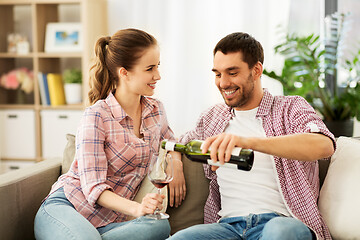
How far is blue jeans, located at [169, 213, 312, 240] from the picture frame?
8.96 ft

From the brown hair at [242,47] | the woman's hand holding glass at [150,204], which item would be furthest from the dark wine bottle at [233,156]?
the brown hair at [242,47]

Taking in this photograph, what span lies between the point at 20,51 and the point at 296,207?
10.7 feet

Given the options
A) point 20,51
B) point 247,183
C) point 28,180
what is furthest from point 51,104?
point 247,183

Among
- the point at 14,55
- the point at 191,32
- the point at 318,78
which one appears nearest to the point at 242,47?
the point at 318,78

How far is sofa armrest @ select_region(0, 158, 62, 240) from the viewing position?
1.89 m

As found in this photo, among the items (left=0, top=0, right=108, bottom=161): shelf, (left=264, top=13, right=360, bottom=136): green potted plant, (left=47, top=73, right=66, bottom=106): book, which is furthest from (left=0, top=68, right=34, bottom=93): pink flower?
(left=264, top=13, right=360, bottom=136): green potted plant

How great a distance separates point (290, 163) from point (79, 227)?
845mm

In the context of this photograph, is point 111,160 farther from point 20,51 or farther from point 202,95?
point 20,51

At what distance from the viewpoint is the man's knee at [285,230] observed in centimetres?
156

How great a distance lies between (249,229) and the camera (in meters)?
1.78

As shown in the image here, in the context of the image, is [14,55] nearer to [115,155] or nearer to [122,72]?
[122,72]

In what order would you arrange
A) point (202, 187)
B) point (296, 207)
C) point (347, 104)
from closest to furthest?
1. point (296, 207)
2. point (202, 187)
3. point (347, 104)

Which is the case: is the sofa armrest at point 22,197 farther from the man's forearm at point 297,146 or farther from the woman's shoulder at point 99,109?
the man's forearm at point 297,146

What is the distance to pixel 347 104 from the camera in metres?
3.58
